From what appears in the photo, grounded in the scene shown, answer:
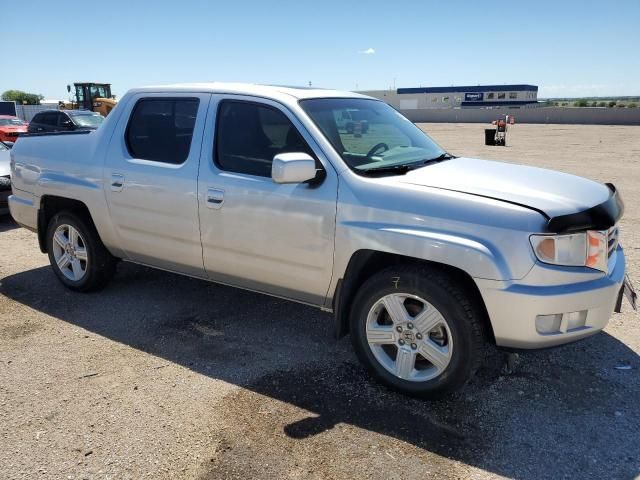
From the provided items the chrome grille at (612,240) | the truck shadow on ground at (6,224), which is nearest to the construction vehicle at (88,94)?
the truck shadow on ground at (6,224)

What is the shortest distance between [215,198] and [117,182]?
3.68 ft

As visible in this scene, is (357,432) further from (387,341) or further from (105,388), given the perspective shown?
(105,388)

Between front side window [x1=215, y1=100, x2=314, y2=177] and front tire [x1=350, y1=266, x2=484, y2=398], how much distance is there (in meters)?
1.14

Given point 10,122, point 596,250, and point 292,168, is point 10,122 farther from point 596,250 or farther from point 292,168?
point 596,250

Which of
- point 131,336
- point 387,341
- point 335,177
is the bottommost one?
point 131,336

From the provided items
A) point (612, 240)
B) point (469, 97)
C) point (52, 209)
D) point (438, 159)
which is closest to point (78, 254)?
point (52, 209)

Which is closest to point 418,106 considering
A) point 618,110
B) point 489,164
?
point 618,110

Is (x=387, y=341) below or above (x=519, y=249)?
below

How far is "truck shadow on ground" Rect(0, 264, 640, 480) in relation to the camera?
285cm

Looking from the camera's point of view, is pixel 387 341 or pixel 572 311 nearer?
pixel 572 311

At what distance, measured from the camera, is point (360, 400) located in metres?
3.38

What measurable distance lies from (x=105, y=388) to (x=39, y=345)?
1.00 m

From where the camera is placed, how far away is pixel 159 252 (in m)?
4.44

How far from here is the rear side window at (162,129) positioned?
4.21 m
